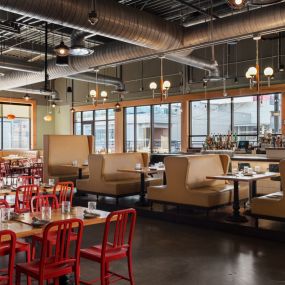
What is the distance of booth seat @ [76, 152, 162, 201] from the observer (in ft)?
26.0

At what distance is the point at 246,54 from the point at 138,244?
331 inches

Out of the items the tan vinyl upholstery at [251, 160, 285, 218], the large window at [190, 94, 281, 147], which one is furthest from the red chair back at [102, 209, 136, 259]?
the large window at [190, 94, 281, 147]

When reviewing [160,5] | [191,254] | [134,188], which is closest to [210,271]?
[191,254]

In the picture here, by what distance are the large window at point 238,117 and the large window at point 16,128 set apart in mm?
8523

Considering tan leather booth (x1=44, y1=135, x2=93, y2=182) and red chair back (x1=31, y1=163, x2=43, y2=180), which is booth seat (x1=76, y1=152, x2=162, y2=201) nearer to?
tan leather booth (x1=44, y1=135, x2=93, y2=182)

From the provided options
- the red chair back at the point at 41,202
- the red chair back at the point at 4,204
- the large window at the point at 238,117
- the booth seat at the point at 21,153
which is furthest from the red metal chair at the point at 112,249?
the booth seat at the point at 21,153

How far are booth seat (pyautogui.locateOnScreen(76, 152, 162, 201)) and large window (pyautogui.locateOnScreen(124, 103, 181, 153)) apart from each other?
548cm

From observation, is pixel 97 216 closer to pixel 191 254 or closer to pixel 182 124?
pixel 191 254

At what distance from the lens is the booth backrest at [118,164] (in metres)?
8.28

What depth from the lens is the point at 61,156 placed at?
1014cm

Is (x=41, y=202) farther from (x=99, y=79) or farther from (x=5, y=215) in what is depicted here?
(x=99, y=79)

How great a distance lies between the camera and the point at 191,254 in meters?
4.78

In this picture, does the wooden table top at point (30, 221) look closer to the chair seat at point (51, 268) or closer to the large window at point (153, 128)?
the chair seat at point (51, 268)

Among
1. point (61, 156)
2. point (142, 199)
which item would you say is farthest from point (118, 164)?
point (61, 156)
